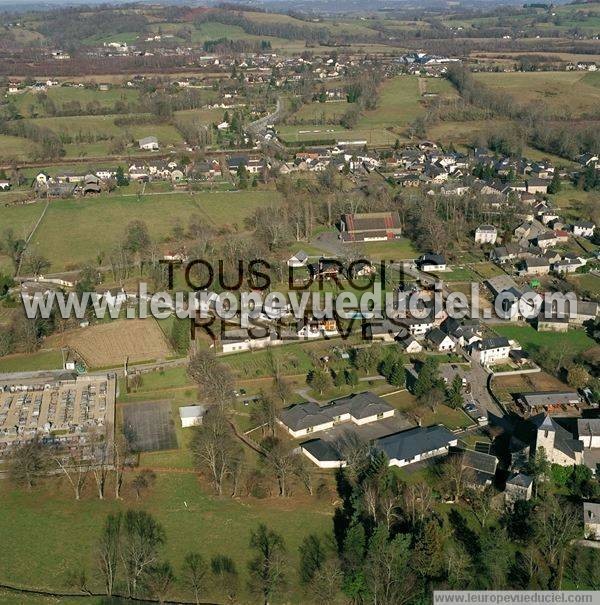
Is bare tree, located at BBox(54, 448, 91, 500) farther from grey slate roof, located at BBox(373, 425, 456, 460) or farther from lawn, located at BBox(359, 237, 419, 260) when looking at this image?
lawn, located at BBox(359, 237, 419, 260)

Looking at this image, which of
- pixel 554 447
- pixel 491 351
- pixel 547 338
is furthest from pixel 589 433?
pixel 547 338

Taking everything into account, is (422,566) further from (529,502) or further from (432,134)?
(432,134)

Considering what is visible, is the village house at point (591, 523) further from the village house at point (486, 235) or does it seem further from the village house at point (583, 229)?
the village house at point (583, 229)

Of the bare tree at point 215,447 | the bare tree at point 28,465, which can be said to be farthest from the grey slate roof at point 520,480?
the bare tree at point 28,465

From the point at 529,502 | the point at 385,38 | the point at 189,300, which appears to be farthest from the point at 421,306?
the point at 385,38

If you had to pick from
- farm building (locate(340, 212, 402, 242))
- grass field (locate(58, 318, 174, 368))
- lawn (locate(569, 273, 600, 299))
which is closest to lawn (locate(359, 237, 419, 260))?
farm building (locate(340, 212, 402, 242))

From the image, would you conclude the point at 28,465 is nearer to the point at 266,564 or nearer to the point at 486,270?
the point at 266,564
